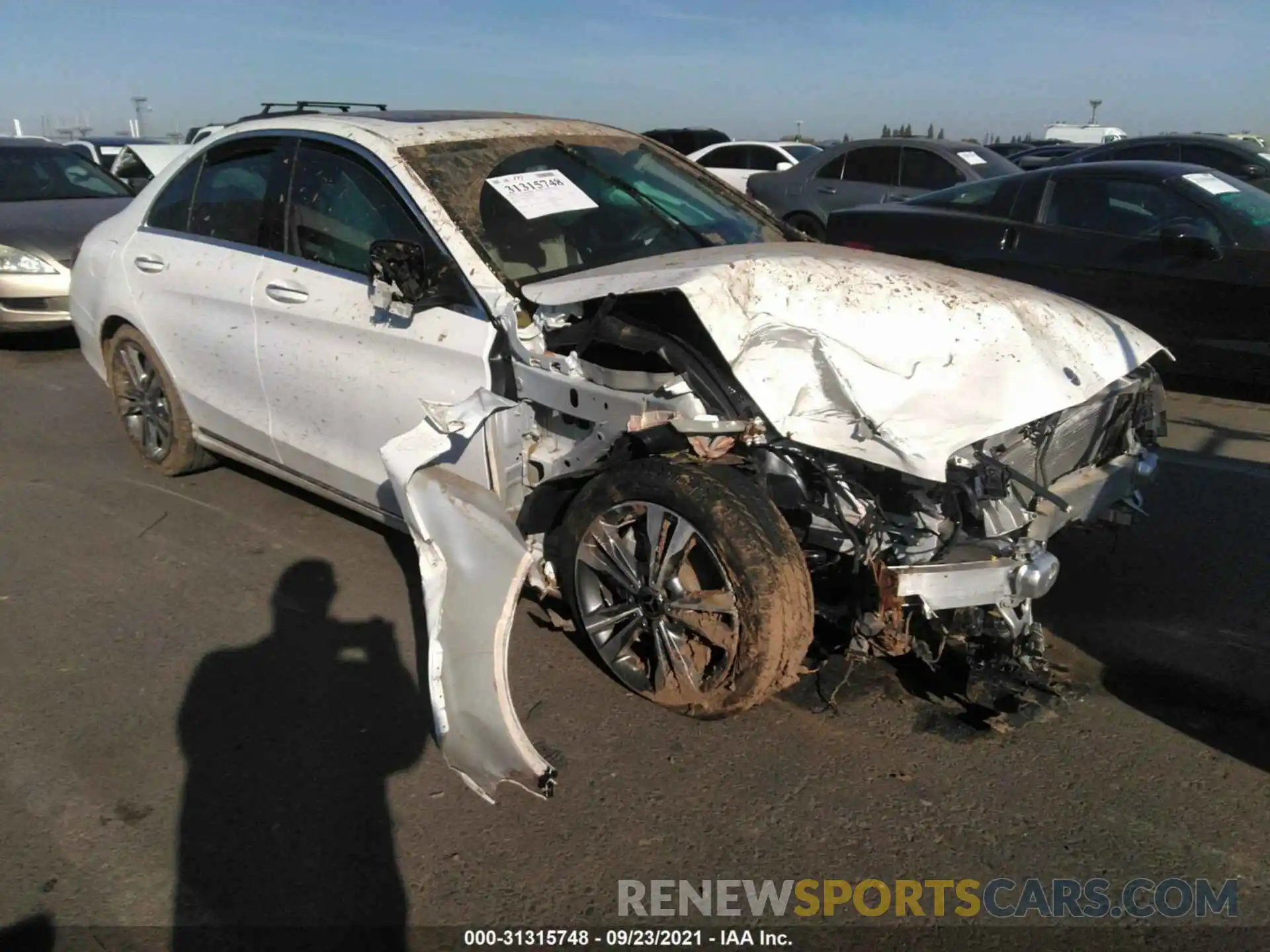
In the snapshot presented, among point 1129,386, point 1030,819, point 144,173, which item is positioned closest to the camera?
point 1030,819

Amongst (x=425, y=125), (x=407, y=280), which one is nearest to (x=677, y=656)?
(x=407, y=280)

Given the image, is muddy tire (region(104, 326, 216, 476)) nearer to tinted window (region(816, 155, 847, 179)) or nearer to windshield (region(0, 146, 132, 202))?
windshield (region(0, 146, 132, 202))

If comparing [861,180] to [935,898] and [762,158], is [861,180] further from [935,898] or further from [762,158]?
[935,898]

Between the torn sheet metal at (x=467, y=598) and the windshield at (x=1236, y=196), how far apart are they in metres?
5.24

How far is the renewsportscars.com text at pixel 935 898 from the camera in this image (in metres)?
2.43

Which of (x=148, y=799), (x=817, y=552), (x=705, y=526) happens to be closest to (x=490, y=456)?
(x=705, y=526)

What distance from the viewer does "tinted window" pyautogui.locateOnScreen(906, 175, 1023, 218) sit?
6.93 metres

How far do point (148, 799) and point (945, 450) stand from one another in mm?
2438

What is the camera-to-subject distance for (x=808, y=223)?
1234 centimetres

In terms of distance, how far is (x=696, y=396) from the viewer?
3.01m

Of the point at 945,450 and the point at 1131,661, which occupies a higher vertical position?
the point at 945,450

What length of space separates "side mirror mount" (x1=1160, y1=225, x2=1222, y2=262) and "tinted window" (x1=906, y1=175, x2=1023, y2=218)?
3.66ft

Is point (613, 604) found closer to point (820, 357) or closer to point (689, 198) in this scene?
point (820, 357)

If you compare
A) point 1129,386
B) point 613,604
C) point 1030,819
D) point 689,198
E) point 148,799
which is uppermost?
point 689,198
